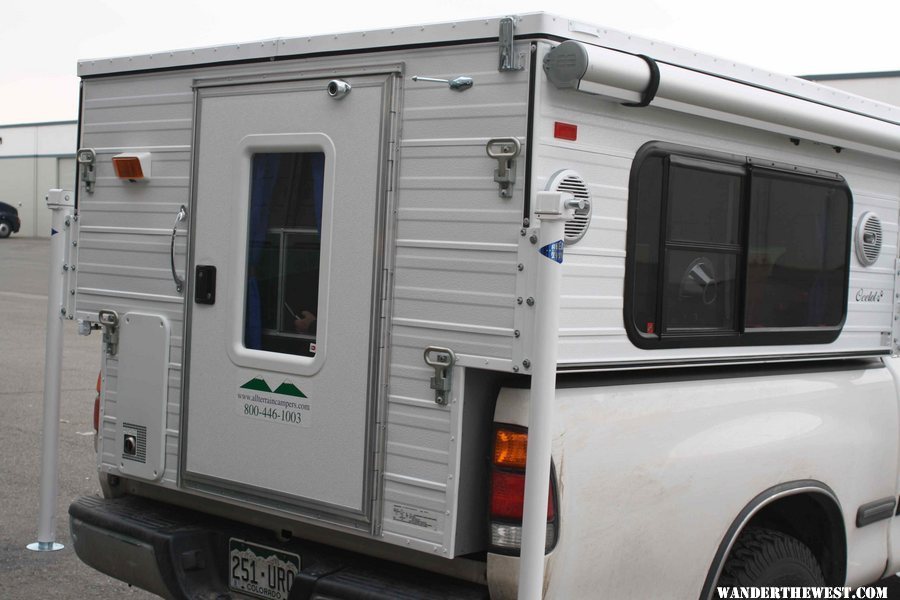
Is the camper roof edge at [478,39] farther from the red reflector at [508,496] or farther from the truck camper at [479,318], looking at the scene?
the red reflector at [508,496]

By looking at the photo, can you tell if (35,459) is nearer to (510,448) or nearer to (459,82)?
(510,448)

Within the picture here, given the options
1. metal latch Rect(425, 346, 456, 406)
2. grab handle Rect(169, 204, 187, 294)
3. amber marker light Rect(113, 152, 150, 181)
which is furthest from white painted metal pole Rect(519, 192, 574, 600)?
amber marker light Rect(113, 152, 150, 181)

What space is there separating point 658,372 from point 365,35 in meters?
1.54

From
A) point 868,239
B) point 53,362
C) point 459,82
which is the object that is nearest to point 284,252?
point 459,82

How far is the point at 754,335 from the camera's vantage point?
4.01m

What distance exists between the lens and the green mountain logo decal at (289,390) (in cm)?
368

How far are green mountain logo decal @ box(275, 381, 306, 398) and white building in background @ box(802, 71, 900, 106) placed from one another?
1443cm

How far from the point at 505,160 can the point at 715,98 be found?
0.90 metres

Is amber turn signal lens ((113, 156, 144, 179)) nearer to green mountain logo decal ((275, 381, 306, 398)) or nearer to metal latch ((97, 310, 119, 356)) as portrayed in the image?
metal latch ((97, 310, 119, 356))

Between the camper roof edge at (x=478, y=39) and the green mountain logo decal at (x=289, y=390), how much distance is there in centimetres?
116

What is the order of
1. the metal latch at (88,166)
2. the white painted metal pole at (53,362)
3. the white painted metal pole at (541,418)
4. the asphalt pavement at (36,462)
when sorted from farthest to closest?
the asphalt pavement at (36,462) < the white painted metal pole at (53,362) < the metal latch at (88,166) < the white painted metal pole at (541,418)

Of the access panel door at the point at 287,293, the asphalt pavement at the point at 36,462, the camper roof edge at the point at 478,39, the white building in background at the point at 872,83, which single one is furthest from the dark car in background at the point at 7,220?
the access panel door at the point at 287,293

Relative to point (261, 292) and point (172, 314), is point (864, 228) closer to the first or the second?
point (261, 292)

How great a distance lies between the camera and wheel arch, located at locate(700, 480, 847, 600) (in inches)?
156
